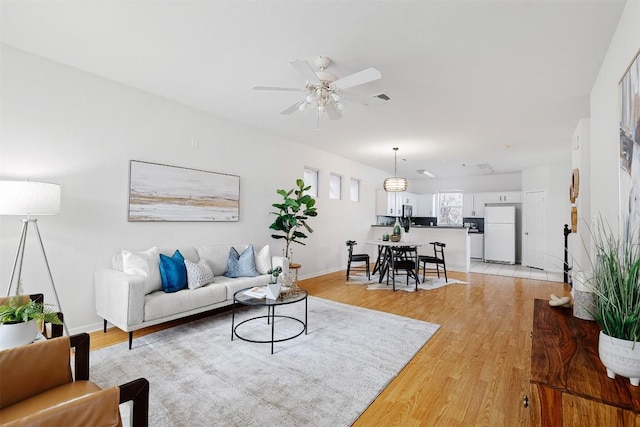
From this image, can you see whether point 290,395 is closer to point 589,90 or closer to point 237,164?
point 237,164

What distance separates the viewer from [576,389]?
1106 mm

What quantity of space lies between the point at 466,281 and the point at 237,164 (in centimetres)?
490

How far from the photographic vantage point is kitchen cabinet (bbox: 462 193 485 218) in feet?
29.7

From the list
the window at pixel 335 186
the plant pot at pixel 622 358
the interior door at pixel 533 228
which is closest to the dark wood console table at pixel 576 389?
the plant pot at pixel 622 358

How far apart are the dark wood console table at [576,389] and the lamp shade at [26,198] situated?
136 inches

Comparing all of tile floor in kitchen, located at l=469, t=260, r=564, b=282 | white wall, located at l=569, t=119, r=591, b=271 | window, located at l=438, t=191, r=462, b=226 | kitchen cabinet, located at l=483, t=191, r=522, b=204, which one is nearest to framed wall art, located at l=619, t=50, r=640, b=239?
white wall, located at l=569, t=119, r=591, b=271

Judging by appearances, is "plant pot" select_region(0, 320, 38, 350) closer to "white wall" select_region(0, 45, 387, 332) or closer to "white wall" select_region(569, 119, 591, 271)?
"white wall" select_region(0, 45, 387, 332)

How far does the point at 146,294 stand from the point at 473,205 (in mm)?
9028

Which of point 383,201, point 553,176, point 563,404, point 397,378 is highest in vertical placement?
point 553,176

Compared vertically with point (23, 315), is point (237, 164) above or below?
above

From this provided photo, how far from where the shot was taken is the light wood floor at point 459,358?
193 cm

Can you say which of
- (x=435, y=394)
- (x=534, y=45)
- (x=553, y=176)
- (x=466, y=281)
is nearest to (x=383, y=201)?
(x=466, y=281)

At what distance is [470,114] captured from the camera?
416 centimetres

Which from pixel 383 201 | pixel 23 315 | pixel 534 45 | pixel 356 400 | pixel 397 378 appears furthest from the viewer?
pixel 383 201
